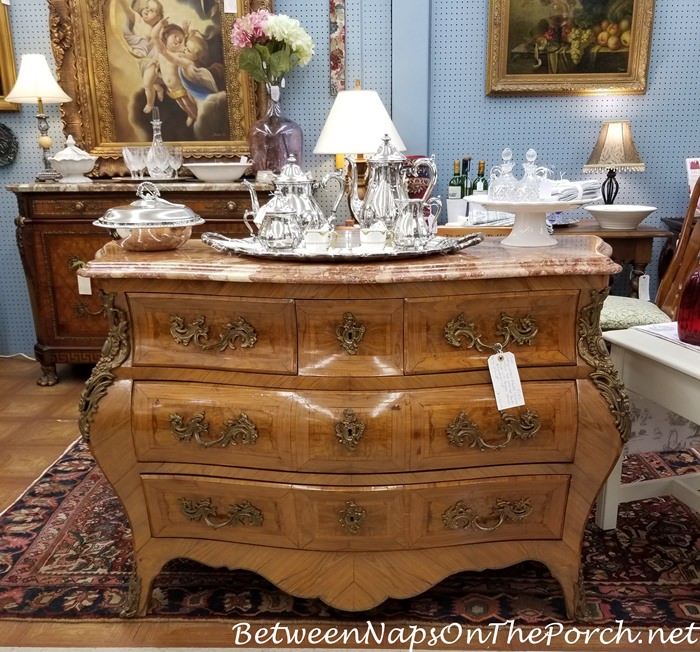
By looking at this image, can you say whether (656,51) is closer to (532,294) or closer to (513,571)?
(532,294)

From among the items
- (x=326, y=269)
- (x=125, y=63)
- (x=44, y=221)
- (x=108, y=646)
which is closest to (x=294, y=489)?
(x=326, y=269)

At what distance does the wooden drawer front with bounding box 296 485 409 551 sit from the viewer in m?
1.89

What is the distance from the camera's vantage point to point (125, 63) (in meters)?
4.26

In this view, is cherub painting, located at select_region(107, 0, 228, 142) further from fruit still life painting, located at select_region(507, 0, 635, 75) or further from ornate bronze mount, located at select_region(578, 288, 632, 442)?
ornate bronze mount, located at select_region(578, 288, 632, 442)

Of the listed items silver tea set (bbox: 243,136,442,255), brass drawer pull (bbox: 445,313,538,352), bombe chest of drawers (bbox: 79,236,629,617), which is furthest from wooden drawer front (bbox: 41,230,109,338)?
brass drawer pull (bbox: 445,313,538,352)

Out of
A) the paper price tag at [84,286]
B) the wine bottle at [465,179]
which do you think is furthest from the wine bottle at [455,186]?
the paper price tag at [84,286]

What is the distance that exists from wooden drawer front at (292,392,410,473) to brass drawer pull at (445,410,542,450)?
0.46 ft

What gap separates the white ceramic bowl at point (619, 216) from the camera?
379 cm

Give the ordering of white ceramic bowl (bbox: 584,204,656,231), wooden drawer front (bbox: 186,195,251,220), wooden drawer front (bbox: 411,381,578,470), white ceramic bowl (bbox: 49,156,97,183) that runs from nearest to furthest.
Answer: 1. wooden drawer front (bbox: 411,381,578,470)
2. white ceramic bowl (bbox: 584,204,656,231)
3. wooden drawer front (bbox: 186,195,251,220)
4. white ceramic bowl (bbox: 49,156,97,183)

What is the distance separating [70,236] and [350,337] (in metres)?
2.91

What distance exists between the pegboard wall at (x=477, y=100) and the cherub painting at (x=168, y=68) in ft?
1.57

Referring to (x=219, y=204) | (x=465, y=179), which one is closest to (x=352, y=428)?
(x=219, y=204)

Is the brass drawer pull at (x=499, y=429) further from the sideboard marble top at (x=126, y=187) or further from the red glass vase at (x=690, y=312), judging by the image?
the sideboard marble top at (x=126, y=187)

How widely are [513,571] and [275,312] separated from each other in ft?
4.31
